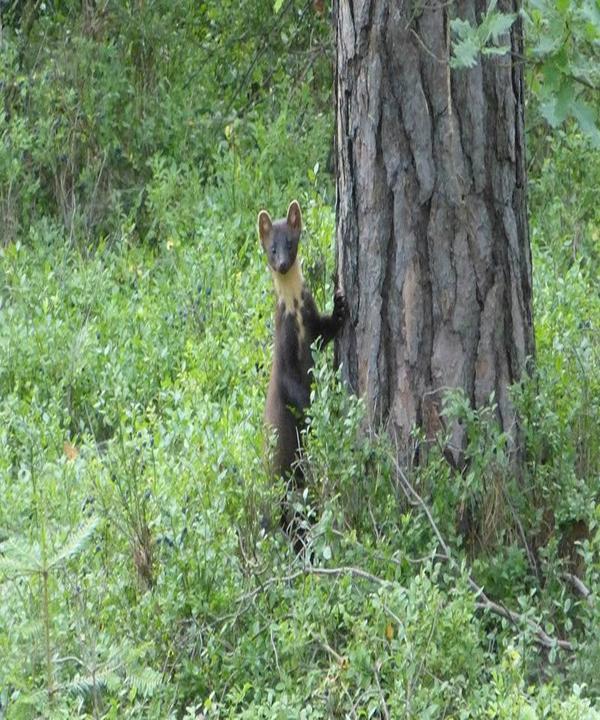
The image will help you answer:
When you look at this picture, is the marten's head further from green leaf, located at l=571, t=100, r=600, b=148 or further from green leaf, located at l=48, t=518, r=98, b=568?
green leaf, located at l=571, t=100, r=600, b=148

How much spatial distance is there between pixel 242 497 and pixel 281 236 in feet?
6.83

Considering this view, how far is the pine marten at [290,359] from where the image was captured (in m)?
6.88

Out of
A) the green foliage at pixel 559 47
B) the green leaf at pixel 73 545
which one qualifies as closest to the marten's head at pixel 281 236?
the green leaf at pixel 73 545

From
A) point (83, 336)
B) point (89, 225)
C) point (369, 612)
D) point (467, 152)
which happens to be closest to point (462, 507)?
point (369, 612)

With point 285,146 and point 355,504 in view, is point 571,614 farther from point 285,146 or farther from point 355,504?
point 285,146

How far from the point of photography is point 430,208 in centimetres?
604

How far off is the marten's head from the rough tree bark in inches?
55.2

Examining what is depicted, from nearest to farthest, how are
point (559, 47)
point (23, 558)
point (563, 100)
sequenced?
point (559, 47), point (563, 100), point (23, 558)

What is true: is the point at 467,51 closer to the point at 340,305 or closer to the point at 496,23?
the point at 496,23

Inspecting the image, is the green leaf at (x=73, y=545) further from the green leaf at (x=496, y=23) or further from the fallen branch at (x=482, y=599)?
the green leaf at (x=496, y=23)

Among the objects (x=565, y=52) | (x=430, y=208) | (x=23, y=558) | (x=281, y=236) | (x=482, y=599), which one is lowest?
(x=482, y=599)

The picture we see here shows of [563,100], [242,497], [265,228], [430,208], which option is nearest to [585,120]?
[563,100]

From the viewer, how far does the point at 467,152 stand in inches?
236

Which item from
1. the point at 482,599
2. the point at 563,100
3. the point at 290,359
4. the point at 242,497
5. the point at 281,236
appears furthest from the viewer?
the point at 281,236
